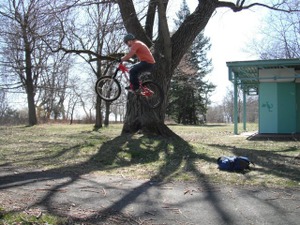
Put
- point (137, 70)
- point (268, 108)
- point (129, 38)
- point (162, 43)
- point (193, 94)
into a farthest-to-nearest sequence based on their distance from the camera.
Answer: point (193, 94) → point (268, 108) → point (162, 43) → point (137, 70) → point (129, 38)

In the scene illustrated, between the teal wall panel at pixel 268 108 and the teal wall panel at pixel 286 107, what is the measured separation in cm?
20

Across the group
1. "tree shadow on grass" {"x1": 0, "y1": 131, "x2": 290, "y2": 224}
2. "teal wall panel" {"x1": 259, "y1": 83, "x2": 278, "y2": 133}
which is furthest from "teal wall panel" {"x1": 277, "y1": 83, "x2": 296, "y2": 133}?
"tree shadow on grass" {"x1": 0, "y1": 131, "x2": 290, "y2": 224}

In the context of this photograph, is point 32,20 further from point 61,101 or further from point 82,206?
point 61,101

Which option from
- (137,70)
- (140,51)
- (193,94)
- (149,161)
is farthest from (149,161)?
(193,94)

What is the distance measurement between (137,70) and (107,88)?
1.50m

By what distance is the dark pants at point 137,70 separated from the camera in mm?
9664

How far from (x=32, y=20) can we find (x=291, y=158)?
31.9 ft

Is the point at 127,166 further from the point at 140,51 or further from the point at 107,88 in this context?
the point at 107,88

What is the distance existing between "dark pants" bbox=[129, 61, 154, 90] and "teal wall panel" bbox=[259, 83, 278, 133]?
1117 centimetres

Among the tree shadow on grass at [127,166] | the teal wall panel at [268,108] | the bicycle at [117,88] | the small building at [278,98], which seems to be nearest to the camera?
→ the tree shadow on grass at [127,166]

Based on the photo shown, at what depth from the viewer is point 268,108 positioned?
63.8ft

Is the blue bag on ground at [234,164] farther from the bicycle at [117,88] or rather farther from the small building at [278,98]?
the small building at [278,98]

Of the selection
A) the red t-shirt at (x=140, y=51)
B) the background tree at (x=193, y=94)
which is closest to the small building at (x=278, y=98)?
the red t-shirt at (x=140, y=51)

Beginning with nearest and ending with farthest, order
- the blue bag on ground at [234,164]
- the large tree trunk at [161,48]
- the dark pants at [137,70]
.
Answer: the blue bag on ground at [234,164]
the dark pants at [137,70]
the large tree trunk at [161,48]
